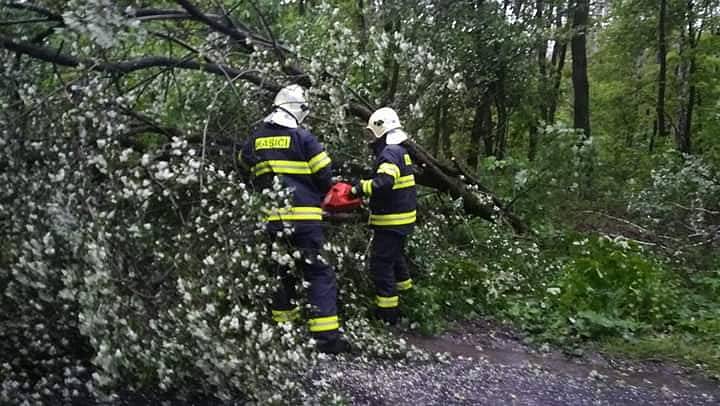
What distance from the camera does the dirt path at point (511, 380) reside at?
163 inches

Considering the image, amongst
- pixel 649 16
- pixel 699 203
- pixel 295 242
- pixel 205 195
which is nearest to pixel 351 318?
pixel 295 242

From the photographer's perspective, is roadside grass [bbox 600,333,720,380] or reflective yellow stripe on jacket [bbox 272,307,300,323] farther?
roadside grass [bbox 600,333,720,380]

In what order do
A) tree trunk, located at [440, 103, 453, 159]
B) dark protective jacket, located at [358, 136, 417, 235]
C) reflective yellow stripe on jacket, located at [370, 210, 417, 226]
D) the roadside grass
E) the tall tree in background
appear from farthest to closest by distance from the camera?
the tall tree in background → tree trunk, located at [440, 103, 453, 159] → reflective yellow stripe on jacket, located at [370, 210, 417, 226] → dark protective jacket, located at [358, 136, 417, 235] → the roadside grass

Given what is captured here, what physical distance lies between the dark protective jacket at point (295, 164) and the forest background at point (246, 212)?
0.25m

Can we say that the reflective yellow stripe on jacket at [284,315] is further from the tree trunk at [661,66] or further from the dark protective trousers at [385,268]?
the tree trunk at [661,66]

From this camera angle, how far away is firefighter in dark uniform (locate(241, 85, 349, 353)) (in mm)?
4707

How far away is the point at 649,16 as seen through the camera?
631 inches

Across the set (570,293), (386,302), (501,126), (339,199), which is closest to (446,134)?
(501,126)

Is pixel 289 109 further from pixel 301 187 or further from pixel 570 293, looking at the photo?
pixel 570 293

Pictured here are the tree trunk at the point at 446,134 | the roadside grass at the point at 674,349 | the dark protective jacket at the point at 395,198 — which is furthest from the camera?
the tree trunk at the point at 446,134

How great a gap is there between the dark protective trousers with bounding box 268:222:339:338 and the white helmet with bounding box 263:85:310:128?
0.79 m

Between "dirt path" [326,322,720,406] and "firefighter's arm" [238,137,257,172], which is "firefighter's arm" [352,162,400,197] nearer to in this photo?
"firefighter's arm" [238,137,257,172]

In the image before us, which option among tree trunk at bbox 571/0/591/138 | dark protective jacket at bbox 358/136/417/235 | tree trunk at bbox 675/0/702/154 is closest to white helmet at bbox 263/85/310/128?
dark protective jacket at bbox 358/136/417/235

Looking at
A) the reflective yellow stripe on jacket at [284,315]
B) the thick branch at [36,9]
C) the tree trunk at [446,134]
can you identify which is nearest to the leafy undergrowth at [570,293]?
the reflective yellow stripe on jacket at [284,315]
